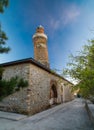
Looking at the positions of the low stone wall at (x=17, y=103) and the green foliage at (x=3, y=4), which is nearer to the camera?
the green foliage at (x=3, y=4)

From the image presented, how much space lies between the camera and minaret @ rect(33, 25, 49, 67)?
62.4ft

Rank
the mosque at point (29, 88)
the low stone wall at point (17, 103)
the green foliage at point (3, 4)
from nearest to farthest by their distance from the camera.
A: the green foliage at point (3, 4) < the low stone wall at point (17, 103) < the mosque at point (29, 88)

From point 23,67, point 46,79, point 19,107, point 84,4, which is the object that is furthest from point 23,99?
point 84,4

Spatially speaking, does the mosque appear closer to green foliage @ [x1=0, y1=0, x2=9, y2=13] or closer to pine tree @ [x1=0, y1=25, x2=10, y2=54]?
pine tree @ [x1=0, y1=25, x2=10, y2=54]

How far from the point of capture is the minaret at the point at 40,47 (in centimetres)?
1902

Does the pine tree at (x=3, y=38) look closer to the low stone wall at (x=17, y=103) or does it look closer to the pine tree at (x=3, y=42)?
the pine tree at (x=3, y=42)

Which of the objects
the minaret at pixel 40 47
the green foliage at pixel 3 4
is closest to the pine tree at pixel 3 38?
the green foliage at pixel 3 4

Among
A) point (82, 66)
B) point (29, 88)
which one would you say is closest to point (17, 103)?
point (29, 88)

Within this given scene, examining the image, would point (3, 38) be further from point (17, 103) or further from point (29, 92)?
point (17, 103)

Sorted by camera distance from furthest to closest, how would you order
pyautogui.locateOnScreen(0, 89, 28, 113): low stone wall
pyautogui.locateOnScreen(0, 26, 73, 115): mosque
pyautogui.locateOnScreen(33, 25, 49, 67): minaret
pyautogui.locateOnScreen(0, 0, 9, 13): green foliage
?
pyautogui.locateOnScreen(33, 25, 49, 67): minaret < pyautogui.locateOnScreen(0, 26, 73, 115): mosque < pyautogui.locateOnScreen(0, 89, 28, 113): low stone wall < pyautogui.locateOnScreen(0, 0, 9, 13): green foliage

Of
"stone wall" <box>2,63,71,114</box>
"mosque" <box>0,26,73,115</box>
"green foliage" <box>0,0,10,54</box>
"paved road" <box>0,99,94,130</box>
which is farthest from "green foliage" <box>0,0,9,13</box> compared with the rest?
"stone wall" <box>2,63,71,114</box>

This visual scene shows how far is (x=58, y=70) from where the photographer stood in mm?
5699

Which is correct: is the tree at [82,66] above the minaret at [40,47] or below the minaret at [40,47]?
below

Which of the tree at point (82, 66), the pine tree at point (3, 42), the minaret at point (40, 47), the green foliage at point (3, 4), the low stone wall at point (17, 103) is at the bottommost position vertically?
the low stone wall at point (17, 103)
